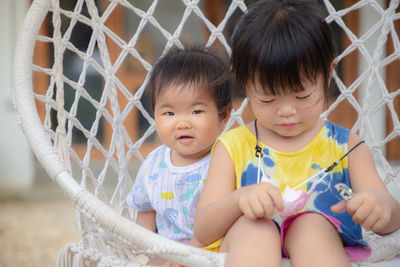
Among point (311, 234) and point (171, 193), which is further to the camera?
point (171, 193)

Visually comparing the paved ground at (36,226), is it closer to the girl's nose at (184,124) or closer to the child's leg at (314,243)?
the girl's nose at (184,124)

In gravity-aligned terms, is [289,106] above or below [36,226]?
above

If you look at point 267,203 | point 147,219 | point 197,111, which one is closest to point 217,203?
point 267,203

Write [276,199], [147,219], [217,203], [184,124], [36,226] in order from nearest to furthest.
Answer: [276,199]
[217,203]
[184,124]
[147,219]
[36,226]

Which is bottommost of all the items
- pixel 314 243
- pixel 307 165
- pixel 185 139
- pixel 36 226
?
pixel 36 226

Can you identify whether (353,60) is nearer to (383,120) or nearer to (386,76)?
(386,76)

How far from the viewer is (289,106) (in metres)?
0.86

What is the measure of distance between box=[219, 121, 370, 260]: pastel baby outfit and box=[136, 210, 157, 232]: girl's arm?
0.41 meters

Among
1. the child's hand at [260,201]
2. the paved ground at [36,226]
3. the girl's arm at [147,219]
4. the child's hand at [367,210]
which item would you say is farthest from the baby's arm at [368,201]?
the paved ground at [36,226]

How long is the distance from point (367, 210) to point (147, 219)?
0.68 m

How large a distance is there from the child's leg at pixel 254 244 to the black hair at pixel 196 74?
1.42 feet

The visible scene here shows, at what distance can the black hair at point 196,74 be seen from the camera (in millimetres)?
1159

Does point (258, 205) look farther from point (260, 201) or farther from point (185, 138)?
point (185, 138)

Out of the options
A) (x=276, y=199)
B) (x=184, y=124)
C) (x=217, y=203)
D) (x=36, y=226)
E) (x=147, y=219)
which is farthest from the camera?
(x=36, y=226)
